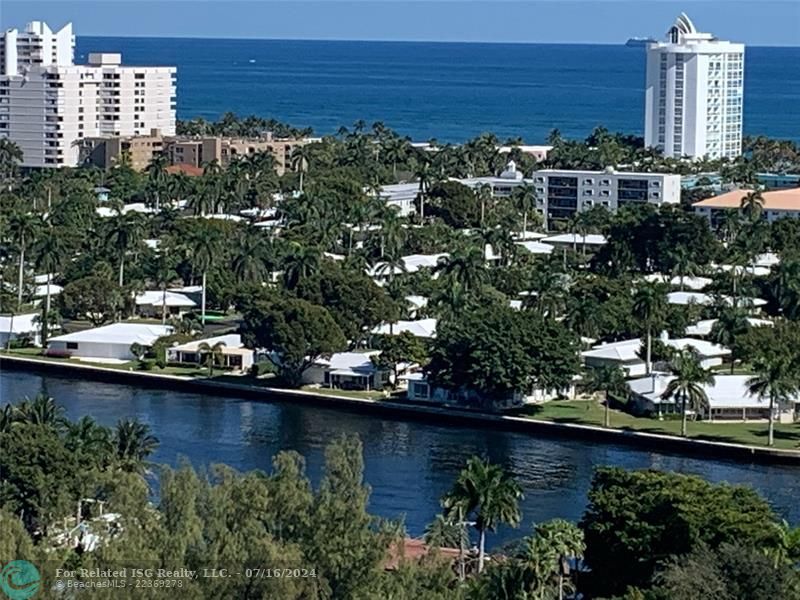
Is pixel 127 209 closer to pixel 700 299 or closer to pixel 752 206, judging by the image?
pixel 752 206

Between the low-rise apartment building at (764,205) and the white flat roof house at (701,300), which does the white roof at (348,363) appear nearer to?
the white flat roof house at (701,300)

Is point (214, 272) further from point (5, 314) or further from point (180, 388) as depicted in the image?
point (180, 388)

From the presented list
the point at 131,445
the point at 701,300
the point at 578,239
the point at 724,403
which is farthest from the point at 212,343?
the point at 578,239

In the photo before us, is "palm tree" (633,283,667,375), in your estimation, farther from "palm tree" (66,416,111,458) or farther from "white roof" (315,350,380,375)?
"palm tree" (66,416,111,458)

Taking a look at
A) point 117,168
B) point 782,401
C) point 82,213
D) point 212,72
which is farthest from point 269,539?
point 212,72

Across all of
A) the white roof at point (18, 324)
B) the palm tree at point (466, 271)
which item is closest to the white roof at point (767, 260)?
the palm tree at point (466, 271)
